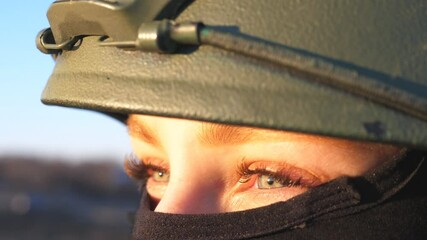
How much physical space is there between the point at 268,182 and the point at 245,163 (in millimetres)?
79

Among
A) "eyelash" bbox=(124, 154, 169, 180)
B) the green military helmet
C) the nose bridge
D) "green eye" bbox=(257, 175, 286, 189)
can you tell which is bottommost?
"eyelash" bbox=(124, 154, 169, 180)

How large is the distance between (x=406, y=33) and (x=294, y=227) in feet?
1.60

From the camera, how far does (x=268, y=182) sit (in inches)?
69.6

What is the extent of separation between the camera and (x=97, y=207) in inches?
816

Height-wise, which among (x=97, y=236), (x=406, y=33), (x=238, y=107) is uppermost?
(x=406, y=33)

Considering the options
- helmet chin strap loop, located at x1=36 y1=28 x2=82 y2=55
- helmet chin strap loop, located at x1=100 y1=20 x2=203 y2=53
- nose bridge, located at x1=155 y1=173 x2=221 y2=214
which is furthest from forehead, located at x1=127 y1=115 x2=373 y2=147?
helmet chin strap loop, located at x1=36 y1=28 x2=82 y2=55

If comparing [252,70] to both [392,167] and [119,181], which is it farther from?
[119,181]

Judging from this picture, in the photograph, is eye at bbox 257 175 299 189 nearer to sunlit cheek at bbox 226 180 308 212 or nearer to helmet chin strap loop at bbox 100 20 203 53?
sunlit cheek at bbox 226 180 308 212

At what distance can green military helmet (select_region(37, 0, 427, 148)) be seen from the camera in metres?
1.45

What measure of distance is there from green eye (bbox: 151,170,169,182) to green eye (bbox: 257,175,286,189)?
1.59ft

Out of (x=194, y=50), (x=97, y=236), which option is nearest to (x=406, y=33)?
(x=194, y=50)

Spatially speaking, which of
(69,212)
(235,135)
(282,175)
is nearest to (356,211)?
(282,175)

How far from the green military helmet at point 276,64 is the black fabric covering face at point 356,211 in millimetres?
216

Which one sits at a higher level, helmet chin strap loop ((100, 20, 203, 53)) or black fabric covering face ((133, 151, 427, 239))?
helmet chin strap loop ((100, 20, 203, 53))
